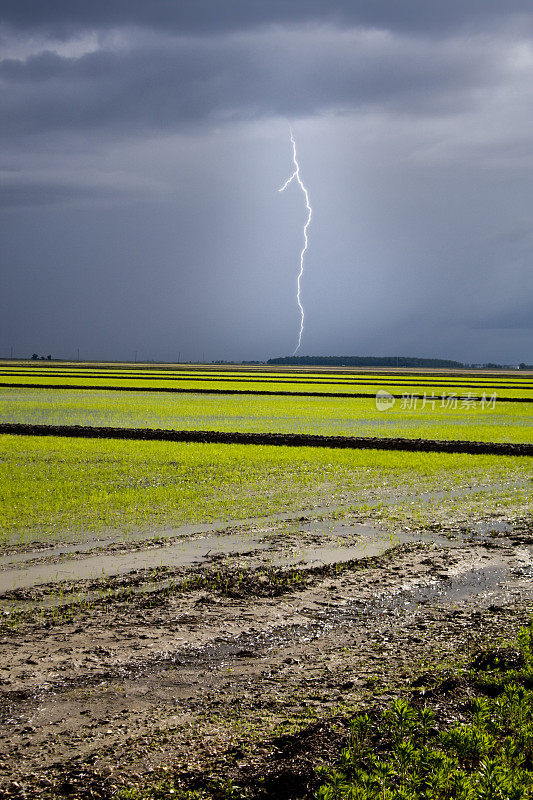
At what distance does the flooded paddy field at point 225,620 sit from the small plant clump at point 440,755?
210 millimetres

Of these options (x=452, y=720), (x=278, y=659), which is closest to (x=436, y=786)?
(x=452, y=720)

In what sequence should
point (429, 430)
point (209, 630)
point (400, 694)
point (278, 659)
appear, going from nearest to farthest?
point (400, 694) < point (278, 659) < point (209, 630) < point (429, 430)

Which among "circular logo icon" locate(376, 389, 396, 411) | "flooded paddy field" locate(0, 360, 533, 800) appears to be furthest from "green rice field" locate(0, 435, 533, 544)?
"circular logo icon" locate(376, 389, 396, 411)

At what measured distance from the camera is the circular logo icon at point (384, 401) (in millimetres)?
43456

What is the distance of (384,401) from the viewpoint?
49062 millimetres

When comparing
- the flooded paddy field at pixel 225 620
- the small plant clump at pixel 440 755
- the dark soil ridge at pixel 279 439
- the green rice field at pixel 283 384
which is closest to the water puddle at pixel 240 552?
the flooded paddy field at pixel 225 620

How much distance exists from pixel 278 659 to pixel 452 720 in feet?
5.07

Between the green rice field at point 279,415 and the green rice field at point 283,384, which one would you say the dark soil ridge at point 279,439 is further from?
the green rice field at point 283,384

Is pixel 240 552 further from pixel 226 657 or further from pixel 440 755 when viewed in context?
pixel 440 755

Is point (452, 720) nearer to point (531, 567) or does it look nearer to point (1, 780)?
point (1, 780)

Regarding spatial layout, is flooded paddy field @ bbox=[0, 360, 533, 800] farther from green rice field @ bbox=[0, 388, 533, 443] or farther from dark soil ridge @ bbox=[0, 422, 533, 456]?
green rice field @ bbox=[0, 388, 533, 443]

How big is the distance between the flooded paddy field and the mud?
0.7 inches

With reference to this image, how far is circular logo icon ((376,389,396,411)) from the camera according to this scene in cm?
4346

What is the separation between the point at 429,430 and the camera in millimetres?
29406
